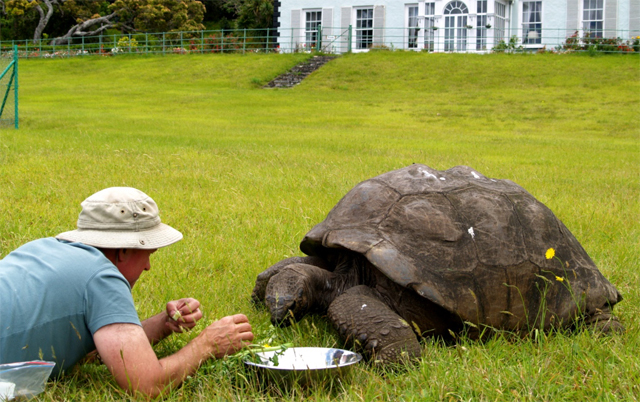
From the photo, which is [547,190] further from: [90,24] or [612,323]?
[90,24]

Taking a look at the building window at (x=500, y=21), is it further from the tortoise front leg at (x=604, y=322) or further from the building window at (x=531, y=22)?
the tortoise front leg at (x=604, y=322)

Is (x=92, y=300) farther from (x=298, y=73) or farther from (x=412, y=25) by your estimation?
(x=412, y=25)

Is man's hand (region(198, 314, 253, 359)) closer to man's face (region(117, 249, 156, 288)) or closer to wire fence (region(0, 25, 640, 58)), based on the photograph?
man's face (region(117, 249, 156, 288))

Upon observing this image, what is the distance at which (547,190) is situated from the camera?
8.27 m

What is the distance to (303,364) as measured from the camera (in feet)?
9.62

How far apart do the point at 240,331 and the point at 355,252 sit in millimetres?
898

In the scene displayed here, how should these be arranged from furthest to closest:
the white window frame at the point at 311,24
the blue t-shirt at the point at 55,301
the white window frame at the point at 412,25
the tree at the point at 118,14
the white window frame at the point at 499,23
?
1. the tree at the point at 118,14
2. the white window frame at the point at 311,24
3. the white window frame at the point at 412,25
4. the white window frame at the point at 499,23
5. the blue t-shirt at the point at 55,301

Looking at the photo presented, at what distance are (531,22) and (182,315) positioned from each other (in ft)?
118

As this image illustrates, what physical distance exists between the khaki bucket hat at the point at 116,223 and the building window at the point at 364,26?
37.1 m

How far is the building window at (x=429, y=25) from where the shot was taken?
35.9 m

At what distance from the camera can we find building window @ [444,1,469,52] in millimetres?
34750

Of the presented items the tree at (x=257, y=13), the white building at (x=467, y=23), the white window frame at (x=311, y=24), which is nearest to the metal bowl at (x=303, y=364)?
the white building at (x=467, y=23)

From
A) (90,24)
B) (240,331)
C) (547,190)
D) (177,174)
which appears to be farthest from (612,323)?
(90,24)

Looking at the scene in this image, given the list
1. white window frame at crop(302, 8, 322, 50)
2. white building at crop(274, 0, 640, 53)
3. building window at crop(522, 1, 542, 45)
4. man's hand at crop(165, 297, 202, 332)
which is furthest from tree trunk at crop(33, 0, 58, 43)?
man's hand at crop(165, 297, 202, 332)
